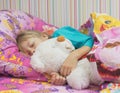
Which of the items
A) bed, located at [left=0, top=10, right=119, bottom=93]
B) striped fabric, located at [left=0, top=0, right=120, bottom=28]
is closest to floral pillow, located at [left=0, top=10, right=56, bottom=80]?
bed, located at [left=0, top=10, right=119, bottom=93]

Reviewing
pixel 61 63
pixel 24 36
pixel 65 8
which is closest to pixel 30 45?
pixel 24 36

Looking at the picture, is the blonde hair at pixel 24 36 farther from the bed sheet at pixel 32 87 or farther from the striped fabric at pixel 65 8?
the striped fabric at pixel 65 8

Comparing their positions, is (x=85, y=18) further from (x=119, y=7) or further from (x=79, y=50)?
(x=79, y=50)

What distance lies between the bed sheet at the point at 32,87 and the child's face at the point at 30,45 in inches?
6.3

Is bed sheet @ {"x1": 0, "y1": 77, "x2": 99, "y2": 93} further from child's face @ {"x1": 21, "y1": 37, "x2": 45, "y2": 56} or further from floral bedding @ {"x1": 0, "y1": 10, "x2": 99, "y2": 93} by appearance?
child's face @ {"x1": 21, "y1": 37, "x2": 45, "y2": 56}

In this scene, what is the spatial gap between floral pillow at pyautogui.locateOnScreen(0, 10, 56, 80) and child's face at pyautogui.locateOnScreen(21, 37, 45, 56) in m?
0.03

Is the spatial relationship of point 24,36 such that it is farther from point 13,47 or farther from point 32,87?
point 32,87

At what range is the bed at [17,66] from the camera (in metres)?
1.08

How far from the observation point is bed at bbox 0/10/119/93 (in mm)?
1080

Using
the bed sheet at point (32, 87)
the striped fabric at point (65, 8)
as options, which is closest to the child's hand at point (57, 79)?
the bed sheet at point (32, 87)

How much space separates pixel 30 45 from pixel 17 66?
12 cm

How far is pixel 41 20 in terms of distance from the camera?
67.9 inches

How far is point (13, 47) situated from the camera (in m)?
1.35

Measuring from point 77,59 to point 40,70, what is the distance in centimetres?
17
